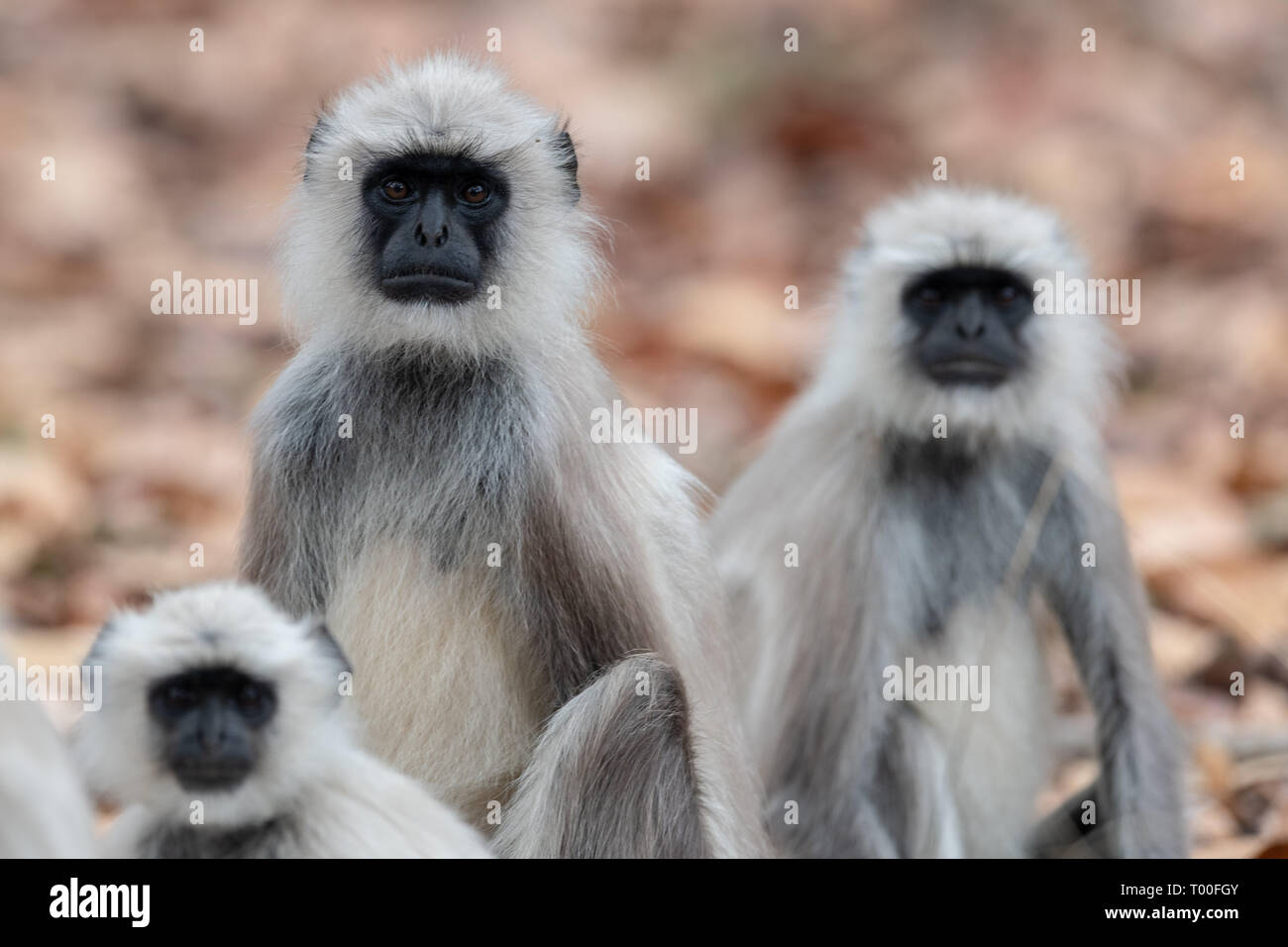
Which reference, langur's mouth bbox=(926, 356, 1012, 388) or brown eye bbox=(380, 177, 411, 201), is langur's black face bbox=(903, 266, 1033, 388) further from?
brown eye bbox=(380, 177, 411, 201)

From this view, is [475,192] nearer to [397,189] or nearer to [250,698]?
[397,189]

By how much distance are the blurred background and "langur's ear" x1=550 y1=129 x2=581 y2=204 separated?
7.39 ft

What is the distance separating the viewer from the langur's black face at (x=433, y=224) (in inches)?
171

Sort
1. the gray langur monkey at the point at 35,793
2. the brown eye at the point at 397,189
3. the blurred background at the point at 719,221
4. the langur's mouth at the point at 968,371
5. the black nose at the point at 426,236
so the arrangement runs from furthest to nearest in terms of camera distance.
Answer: the blurred background at the point at 719,221 → the langur's mouth at the point at 968,371 → the brown eye at the point at 397,189 → the black nose at the point at 426,236 → the gray langur monkey at the point at 35,793

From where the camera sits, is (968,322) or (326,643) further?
(968,322)

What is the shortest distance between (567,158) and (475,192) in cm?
34

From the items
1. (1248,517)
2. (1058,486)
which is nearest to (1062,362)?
(1058,486)

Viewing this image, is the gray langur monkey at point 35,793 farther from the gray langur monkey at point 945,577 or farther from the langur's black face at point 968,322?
the langur's black face at point 968,322

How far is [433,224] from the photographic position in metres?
4.34

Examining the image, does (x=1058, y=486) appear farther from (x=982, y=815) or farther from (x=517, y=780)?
(x=517, y=780)

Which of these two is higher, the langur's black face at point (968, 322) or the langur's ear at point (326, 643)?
the langur's black face at point (968, 322)

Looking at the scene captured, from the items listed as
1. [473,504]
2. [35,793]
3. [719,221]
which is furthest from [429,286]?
[719,221]

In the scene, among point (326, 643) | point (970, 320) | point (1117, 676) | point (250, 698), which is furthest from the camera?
point (970, 320)

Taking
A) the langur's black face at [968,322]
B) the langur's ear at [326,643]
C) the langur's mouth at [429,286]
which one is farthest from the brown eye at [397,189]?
the langur's black face at [968,322]
